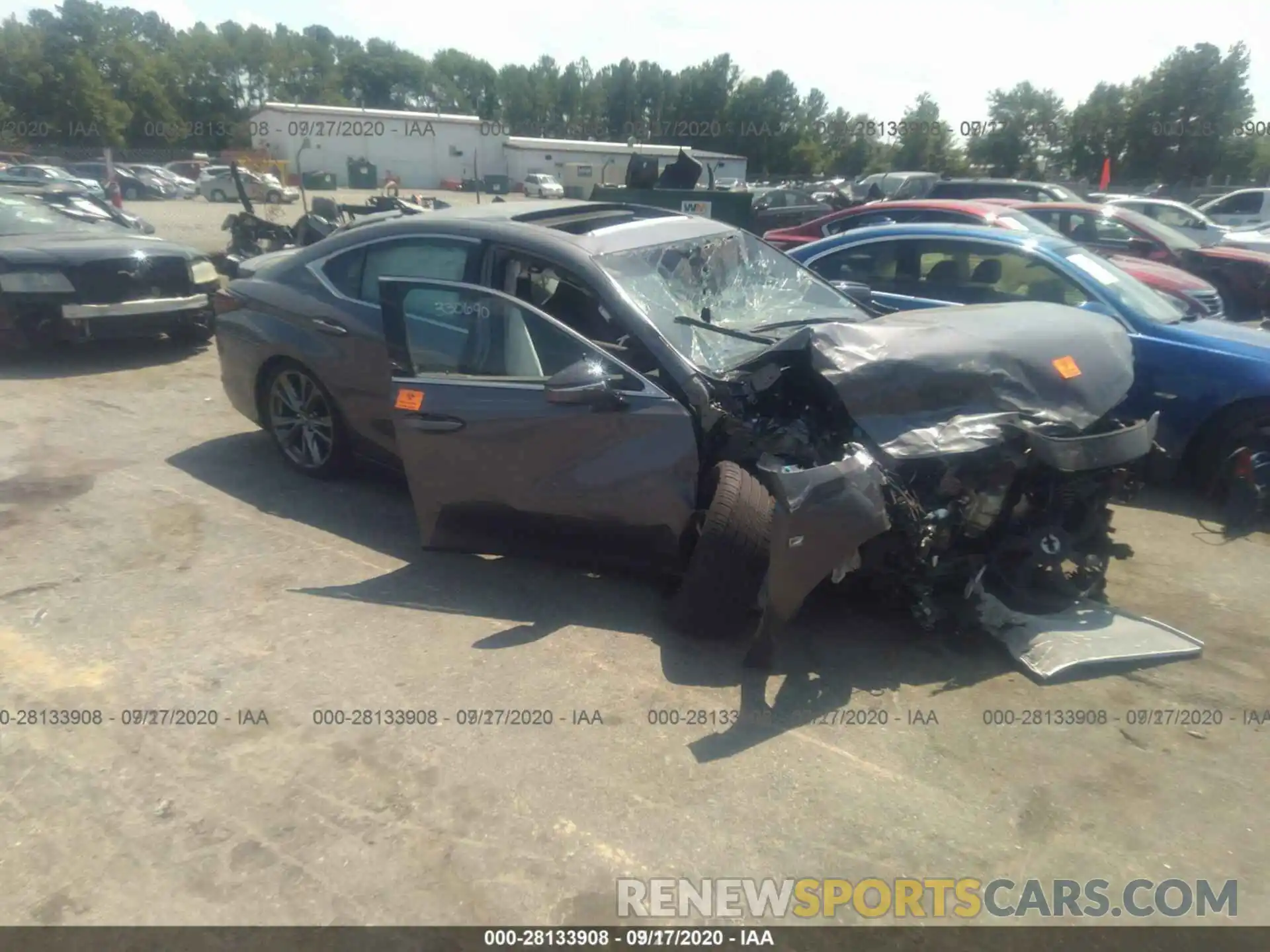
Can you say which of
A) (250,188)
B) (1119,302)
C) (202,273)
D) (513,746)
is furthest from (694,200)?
(250,188)

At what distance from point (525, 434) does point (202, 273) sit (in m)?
6.38

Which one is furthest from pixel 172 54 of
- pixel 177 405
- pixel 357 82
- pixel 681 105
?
pixel 177 405

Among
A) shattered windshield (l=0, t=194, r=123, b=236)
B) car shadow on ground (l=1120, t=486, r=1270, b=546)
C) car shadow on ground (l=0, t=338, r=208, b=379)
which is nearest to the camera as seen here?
car shadow on ground (l=1120, t=486, r=1270, b=546)

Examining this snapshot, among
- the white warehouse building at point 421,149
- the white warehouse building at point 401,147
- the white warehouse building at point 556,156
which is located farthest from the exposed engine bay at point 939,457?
the white warehouse building at point 401,147

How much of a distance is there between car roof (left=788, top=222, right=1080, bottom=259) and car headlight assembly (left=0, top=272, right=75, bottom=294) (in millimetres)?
6177

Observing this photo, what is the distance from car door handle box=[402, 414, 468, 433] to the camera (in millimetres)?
4355

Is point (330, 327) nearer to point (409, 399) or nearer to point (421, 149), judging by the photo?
point (409, 399)

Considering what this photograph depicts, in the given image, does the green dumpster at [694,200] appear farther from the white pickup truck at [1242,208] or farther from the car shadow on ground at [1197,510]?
the white pickup truck at [1242,208]

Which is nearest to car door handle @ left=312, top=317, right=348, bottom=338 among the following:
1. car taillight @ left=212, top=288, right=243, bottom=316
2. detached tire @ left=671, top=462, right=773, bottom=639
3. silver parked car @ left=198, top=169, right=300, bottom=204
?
car taillight @ left=212, top=288, right=243, bottom=316

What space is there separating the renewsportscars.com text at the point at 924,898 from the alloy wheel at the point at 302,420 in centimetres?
371

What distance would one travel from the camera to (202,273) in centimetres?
909

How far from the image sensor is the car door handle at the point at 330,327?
5.29m

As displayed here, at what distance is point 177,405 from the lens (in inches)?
294

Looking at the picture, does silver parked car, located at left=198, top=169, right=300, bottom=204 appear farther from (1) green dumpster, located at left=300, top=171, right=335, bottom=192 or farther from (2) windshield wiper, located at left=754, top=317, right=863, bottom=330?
(2) windshield wiper, located at left=754, top=317, right=863, bottom=330
